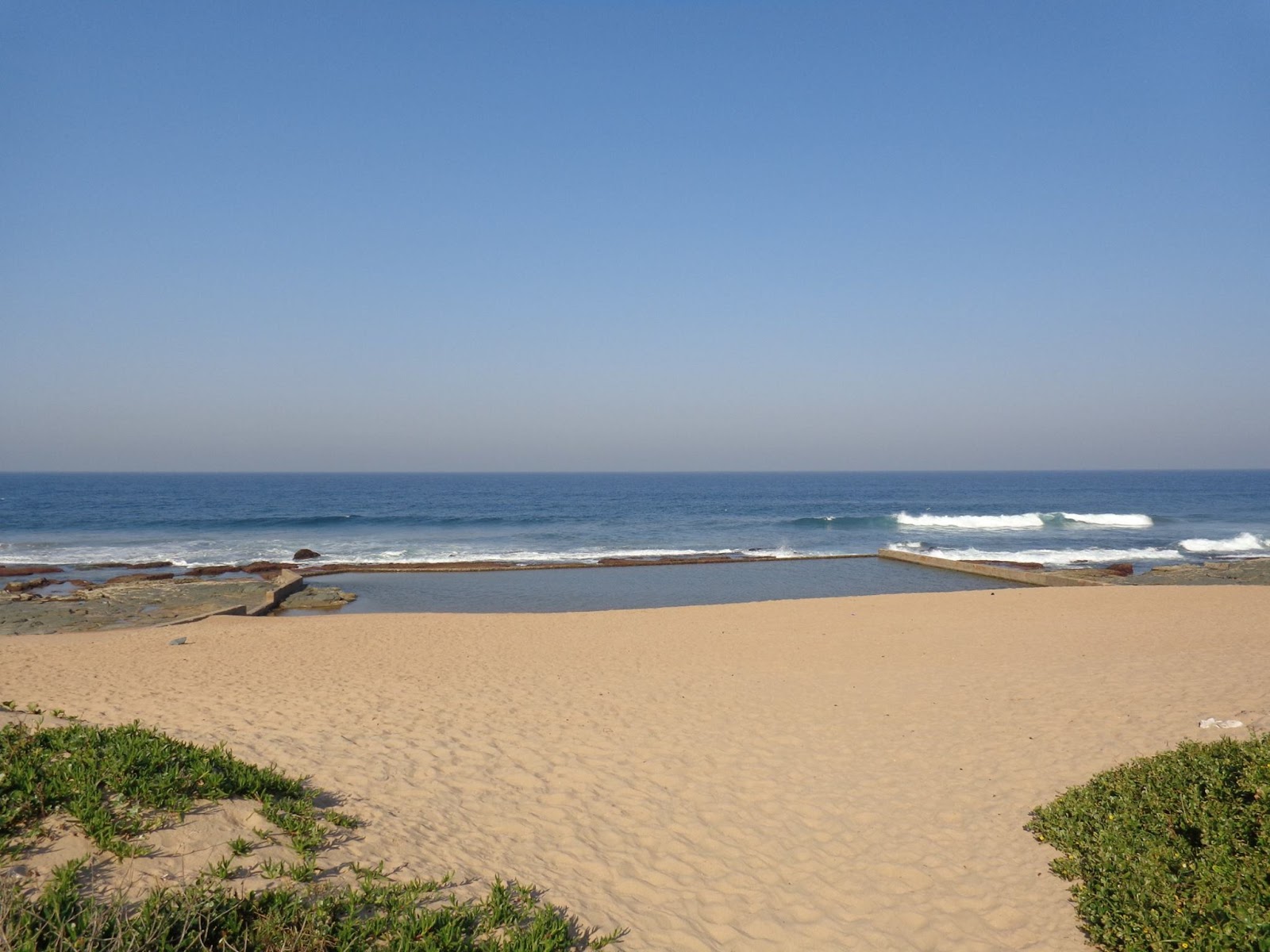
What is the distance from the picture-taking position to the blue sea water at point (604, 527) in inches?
1421

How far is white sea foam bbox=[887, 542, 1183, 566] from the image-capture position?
3234 cm

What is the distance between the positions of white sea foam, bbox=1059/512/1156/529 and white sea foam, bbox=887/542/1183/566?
16.8m

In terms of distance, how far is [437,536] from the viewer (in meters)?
45.1

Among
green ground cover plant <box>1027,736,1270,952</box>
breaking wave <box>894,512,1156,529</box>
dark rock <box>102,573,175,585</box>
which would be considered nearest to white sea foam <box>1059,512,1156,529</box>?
breaking wave <box>894,512,1156,529</box>

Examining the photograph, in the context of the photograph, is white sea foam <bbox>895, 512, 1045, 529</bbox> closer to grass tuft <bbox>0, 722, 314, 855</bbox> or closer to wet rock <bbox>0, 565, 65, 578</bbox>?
wet rock <bbox>0, 565, 65, 578</bbox>

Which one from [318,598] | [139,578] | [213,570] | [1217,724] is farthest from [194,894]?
[213,570]

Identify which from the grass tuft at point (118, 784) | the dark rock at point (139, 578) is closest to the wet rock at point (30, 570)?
the dark rock at point (139, 578)

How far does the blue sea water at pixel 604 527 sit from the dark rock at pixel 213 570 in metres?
2.93

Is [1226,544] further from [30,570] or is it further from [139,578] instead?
[30,570]

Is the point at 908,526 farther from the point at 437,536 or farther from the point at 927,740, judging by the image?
the point at 927,740

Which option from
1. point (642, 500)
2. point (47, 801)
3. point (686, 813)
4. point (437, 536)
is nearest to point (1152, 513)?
point (642, 500)

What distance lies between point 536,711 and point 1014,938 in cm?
586

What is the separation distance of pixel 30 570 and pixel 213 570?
7.05 metres

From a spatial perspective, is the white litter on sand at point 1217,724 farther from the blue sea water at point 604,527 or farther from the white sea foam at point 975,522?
the white sea foam at point 975,522
